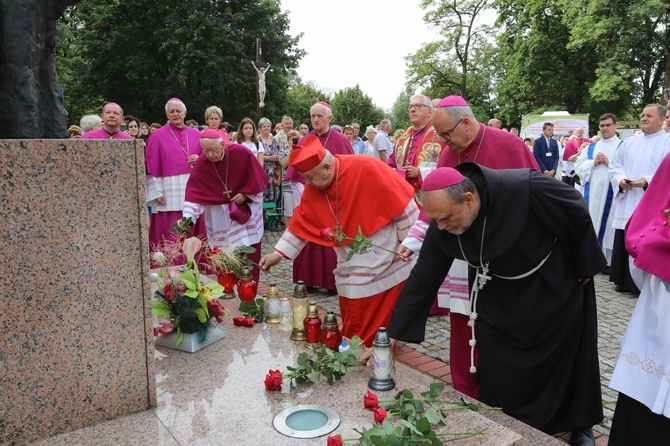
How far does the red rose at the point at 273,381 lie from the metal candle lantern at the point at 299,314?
2.43 ft

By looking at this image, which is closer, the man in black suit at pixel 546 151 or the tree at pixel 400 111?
the man in black suit at pixel 546 151

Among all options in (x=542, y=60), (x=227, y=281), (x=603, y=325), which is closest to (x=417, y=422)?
(x=227, y=281)

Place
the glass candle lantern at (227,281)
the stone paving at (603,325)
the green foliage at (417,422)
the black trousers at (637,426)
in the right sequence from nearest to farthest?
the green foliage at (417,422)
the black trousers at (637,426)
the stone paving at (603,325)
the glass candle lantern at (227,281)

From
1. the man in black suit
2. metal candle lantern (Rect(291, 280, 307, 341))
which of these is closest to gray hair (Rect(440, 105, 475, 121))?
metal candle lantern (Rect(291, 280, 307, 341))

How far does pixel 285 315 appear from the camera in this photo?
3.65 metres

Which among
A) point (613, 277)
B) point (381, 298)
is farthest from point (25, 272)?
point (613, 277)

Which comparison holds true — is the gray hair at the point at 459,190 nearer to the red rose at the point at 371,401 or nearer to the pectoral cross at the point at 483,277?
the pectoral cross at the point at 483,277

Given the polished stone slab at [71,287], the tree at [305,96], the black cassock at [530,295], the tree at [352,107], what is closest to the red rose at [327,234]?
the black cassock at [530,295]

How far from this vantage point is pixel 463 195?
2654 mm

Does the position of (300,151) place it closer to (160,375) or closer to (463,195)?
(463,195)

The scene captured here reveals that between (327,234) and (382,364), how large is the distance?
3.91 feet

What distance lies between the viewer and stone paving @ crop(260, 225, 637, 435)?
402 cm

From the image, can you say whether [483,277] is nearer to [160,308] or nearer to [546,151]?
[160,308]

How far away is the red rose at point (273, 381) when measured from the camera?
256 centimetres
